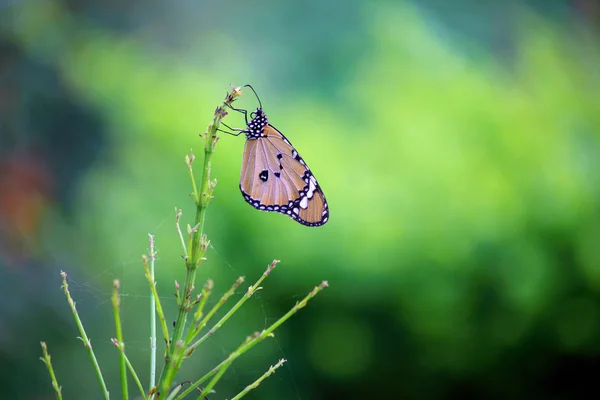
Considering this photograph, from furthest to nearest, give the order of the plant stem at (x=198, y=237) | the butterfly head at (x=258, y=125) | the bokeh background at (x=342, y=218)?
1. the bokeh background at (x=342, y=218)
2. the butterfly head at (x=258, y=125)
3. the plant stem at (x=198, y=237)

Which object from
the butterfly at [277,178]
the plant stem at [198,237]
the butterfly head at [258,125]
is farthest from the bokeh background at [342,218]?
the plant stem at [198,237]

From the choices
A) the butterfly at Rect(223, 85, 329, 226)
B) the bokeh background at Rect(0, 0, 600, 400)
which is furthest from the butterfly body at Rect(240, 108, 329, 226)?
the bokeh background at Rect(0, 0, 600, 400)

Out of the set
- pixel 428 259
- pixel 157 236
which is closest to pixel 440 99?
pixel 428 259

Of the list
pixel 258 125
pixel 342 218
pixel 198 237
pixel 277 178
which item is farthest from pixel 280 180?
pixel 342 218

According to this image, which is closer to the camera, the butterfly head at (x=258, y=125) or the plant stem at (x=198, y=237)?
the plant stem at (x=198, y=237)

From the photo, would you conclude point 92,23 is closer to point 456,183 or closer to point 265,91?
point 265,91

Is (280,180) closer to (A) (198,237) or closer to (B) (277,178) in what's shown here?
(B) (277,178)

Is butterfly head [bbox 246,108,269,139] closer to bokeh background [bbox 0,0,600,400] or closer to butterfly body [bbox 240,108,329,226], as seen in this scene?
butterfly body [bbox 240,108,329,226]

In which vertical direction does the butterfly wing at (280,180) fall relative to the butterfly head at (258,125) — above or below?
below

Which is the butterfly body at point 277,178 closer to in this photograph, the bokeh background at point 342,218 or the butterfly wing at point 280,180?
the butterfly wing at point 280,180
